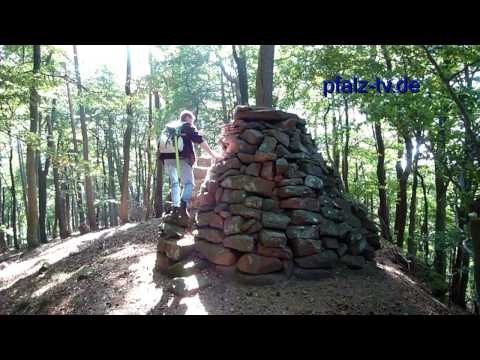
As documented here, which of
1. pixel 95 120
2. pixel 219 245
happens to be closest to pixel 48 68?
pixel 219 245

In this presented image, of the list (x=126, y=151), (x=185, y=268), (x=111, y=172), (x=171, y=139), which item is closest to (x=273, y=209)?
(x=185, y=268)

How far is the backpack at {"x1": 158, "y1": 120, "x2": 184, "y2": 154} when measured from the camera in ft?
A: 15.0

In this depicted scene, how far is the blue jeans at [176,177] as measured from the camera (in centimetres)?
471

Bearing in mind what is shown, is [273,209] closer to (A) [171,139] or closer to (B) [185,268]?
(B) [185,268]

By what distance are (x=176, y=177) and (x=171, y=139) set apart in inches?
24.7

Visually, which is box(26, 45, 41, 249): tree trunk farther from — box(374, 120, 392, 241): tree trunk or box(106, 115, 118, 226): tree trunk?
box(374, 120, 392, 241): tree trunk

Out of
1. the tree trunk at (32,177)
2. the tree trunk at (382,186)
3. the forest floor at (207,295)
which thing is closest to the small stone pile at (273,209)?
the forest floor at (207,295)

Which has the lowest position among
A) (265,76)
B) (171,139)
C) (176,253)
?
(176,253)

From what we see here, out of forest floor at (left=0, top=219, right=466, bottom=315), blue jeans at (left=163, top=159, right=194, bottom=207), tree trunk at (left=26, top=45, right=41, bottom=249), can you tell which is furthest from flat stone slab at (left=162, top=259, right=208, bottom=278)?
tree trunk at (left=26, top=45, right=41, bottom=249)

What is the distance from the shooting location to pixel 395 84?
589 cm

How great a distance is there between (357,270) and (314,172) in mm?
1794

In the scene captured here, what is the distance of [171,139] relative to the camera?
4598 millimetres

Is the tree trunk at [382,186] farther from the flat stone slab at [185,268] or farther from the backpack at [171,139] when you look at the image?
the backpack at [171,139]

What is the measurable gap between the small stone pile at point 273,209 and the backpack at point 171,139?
0.88m
